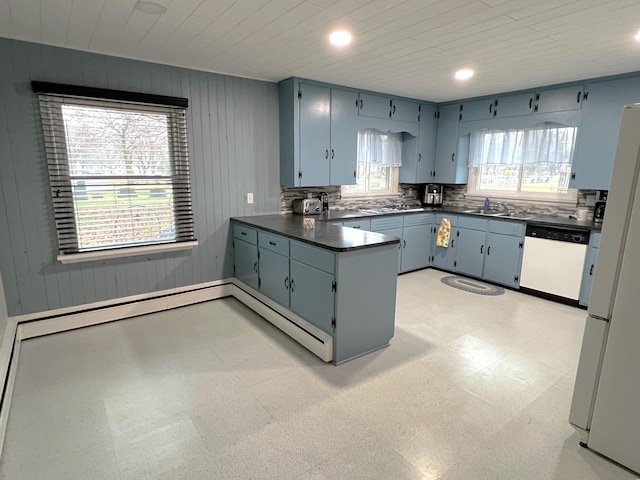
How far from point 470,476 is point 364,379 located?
900mm

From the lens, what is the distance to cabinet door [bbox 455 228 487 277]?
4570 millimetres

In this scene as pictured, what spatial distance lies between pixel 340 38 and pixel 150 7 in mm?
1267

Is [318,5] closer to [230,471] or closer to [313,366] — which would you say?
[313,366]

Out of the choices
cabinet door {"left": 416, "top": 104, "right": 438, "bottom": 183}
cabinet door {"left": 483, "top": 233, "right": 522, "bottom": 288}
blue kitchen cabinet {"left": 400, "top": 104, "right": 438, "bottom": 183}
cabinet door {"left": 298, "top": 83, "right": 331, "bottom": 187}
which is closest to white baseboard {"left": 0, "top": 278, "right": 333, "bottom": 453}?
cabinet door {"left": 298, "top": 83, "right": 331, "bottom": 187}

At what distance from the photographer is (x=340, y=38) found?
2623 millimetres

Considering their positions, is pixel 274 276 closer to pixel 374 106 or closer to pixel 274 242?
pixel 274 242

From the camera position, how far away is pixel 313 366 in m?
2.63

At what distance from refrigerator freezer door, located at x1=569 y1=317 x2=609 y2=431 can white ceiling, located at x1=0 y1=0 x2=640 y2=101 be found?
1829 mm

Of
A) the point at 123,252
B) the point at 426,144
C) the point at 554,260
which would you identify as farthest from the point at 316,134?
the point at 554,260

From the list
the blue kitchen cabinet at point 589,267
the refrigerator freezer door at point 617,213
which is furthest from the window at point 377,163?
the refrigerator freezer door at point 617,213

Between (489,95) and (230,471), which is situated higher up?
(489,95)

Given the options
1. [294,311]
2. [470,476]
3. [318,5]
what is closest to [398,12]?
[318,5]

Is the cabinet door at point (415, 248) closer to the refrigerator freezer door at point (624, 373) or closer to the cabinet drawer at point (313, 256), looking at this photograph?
the cabinet drawer at point (313, 256)

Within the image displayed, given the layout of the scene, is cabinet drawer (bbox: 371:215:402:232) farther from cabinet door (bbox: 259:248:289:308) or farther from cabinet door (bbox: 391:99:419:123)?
cabinet door (bbox: 259:248:289:308)
